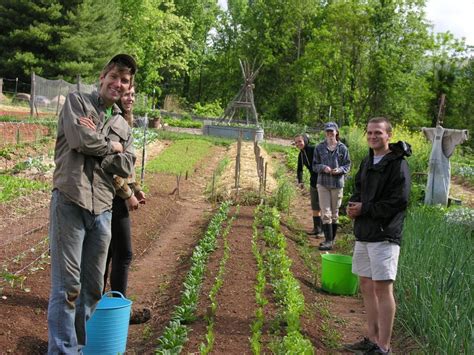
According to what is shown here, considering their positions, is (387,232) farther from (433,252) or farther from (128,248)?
(128,248)

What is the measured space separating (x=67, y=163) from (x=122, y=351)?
141cm

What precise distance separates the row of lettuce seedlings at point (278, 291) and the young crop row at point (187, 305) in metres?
0.52

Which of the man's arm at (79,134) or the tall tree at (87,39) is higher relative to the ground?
the tall tree at (87,39)

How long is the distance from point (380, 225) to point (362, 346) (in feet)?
3.25

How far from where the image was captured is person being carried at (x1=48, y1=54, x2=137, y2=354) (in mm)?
3000

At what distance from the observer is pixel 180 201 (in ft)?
36.2

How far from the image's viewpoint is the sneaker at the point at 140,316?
4.50 metres

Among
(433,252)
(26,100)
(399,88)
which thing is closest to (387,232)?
(433,252)

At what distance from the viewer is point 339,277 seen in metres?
5.72

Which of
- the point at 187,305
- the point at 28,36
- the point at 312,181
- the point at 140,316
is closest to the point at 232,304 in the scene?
the point at 187,305

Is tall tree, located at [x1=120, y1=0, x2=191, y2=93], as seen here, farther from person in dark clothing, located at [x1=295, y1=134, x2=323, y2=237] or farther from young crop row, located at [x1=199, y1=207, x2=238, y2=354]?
young crop row, located at [x1=199, y1=207, x2=238, y2=354]

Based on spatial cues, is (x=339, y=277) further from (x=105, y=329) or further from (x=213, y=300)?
(x=105, y=329)

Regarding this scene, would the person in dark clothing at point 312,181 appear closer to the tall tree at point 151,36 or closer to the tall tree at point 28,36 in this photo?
the tall tree at point 28,36

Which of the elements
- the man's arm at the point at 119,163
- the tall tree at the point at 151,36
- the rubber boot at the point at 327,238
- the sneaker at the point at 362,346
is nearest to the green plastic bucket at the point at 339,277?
the sneaker at the point at 362,346
